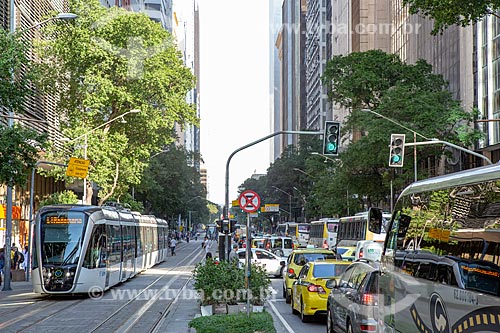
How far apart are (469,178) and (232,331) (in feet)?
21.6

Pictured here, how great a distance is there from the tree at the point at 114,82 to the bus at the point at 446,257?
38.1 meters

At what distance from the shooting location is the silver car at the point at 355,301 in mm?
13367

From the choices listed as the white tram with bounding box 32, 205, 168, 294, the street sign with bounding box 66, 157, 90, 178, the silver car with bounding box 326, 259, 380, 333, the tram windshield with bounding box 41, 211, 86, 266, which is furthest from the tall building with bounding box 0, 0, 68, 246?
the silver car with bounding box 326, 259, 380, 333

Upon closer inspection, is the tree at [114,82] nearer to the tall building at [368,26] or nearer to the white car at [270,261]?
the white car at [270,261]

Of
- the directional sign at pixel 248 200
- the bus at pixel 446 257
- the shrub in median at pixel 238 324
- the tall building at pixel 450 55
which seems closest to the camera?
the bus at pixel 446 257

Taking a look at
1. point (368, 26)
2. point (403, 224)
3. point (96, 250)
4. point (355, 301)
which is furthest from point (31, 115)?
point (368, 26)

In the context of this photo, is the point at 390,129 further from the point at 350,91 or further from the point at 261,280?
the point at 261,280

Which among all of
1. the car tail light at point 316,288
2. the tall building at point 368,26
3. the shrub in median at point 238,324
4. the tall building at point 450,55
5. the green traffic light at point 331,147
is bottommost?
the shrub in median at point 238,324

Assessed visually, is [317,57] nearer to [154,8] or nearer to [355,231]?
[154,8]

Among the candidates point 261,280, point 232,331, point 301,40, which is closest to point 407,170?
point 261,280

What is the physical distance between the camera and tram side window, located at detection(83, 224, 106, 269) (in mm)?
29531

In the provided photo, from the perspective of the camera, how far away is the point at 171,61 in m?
51.8

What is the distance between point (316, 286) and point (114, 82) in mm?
33540

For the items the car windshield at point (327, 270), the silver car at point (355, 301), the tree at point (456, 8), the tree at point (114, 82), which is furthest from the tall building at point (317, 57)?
the silver car at point (355, 301)
